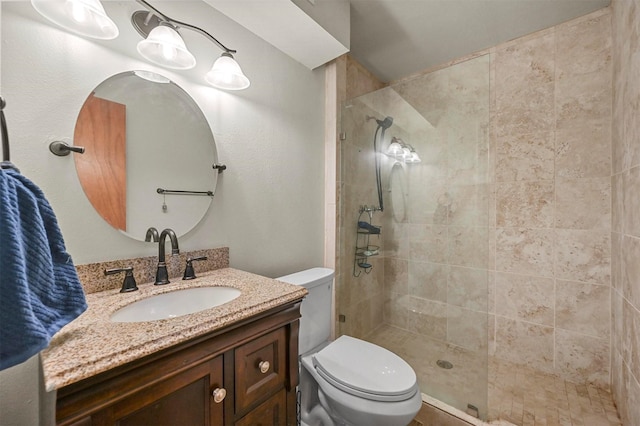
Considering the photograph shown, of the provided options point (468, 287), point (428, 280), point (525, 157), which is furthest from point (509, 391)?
point (525, 157)

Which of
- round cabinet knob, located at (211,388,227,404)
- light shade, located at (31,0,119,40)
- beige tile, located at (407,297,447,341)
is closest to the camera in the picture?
round cabinet knob, located at (211,388,227,404)

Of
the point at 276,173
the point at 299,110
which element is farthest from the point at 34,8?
the point at 299,110

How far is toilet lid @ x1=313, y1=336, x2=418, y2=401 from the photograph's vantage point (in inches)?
44.9

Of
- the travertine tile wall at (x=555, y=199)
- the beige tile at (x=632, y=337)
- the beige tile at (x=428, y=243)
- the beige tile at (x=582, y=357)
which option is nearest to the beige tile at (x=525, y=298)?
the travertine tile wall at (x=555, y=199)

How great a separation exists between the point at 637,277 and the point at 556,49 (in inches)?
65.4

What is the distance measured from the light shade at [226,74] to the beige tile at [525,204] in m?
2.08

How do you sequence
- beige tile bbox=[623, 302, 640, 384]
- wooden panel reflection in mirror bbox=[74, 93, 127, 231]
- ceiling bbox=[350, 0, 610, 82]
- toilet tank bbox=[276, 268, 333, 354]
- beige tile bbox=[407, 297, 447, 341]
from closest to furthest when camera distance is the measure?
wooden panel reflection in mirror bbox=[74, 93, 127, 231], beige tile bbox=[623, 302, 640, 384], toilet tank bbox=[276, 268, 333, 354], ceiling bbox=[350, 0, 610, 82], beige tile bbox=[407, 297, 447, 341]

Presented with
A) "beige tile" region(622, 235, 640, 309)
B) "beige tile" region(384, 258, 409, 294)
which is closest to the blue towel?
"beige tile" region(384, 258, 409, 294)

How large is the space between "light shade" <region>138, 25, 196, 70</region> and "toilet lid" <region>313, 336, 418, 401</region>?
154 centimetres

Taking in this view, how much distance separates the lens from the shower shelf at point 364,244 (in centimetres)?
213

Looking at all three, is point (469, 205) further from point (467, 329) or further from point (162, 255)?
point (162, 255)

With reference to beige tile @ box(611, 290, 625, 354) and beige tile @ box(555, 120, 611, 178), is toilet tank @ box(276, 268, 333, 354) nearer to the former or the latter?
beige tile @ box(611, 290, 625, 354)

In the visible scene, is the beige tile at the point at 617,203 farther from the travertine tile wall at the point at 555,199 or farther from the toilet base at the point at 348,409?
the toilet base at the point at 348,409

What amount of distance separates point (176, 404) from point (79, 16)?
4.05 feet
